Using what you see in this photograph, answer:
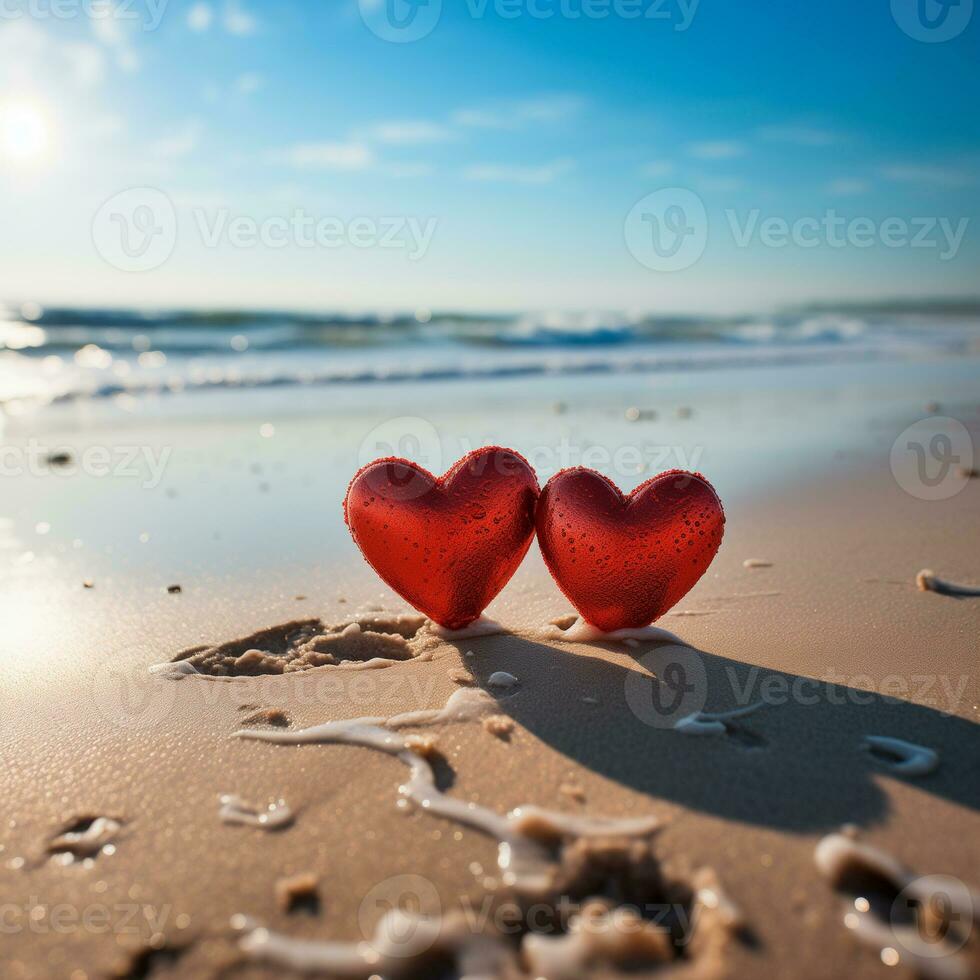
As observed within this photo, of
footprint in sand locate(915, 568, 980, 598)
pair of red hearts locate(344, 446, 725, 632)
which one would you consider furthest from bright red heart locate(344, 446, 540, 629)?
footprint in sand locate(915, 568, 980, 598)

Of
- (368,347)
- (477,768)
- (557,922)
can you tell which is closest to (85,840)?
(477,768)

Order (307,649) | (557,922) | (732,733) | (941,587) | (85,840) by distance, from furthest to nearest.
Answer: (941,587)
(307,649)
(732,733)
(85,840)
(557,922)

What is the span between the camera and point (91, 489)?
5.25 m

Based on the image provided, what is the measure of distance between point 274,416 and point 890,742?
7.04 meters

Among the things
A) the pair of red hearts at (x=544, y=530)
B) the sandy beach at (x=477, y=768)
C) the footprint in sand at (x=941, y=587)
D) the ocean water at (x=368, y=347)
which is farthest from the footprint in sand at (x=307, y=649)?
the ocean water at (x=368, y=347)

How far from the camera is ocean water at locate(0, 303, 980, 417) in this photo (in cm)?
1166

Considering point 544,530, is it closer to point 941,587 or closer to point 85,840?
point 85,840

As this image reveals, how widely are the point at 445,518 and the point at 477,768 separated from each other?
89 centimetres

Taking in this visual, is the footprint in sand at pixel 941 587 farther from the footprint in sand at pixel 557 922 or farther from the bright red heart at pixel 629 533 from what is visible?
the footprint in sand at pixel 557 922

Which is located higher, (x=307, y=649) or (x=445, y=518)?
(x=445, y=518)

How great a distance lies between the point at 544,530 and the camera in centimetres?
269

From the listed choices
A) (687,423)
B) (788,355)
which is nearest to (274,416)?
(687,423)

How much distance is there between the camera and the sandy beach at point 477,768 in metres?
1.51

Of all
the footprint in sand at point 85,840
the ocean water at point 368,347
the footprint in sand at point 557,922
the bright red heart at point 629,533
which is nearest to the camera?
the footprint in sand at point 557,922
